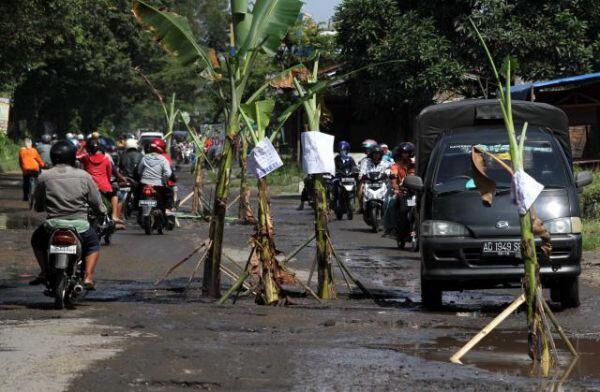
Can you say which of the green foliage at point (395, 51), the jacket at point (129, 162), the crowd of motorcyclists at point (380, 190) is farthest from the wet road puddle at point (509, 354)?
the green foliage at point (395, 51)

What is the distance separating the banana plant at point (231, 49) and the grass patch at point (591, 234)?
24.3 feet

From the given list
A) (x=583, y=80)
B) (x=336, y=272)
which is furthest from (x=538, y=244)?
(x=583, y=80)

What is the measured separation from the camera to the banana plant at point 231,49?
12.9 meters

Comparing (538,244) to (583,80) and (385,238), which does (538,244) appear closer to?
(385,238)

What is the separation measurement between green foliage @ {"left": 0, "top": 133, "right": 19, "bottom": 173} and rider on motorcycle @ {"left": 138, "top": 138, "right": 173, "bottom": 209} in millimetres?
34010

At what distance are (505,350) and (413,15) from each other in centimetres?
2536

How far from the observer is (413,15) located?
33.9 meters

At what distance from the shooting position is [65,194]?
1191 cm

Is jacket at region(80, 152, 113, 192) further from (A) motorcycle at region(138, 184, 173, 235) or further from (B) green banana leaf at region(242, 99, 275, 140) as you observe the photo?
(B) green banana leaf at region(242, 99, 275, 140)

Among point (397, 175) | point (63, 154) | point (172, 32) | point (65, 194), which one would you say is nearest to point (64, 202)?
point (65, 194)

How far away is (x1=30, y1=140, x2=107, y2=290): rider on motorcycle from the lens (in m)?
11.9

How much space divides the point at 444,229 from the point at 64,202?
3.89 metres

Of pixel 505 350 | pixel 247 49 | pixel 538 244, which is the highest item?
pixel 247 49

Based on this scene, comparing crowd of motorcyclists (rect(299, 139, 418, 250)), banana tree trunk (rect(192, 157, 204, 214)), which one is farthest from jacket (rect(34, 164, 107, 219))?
banana tree trunk (rect(192, 157, 204, 214))
